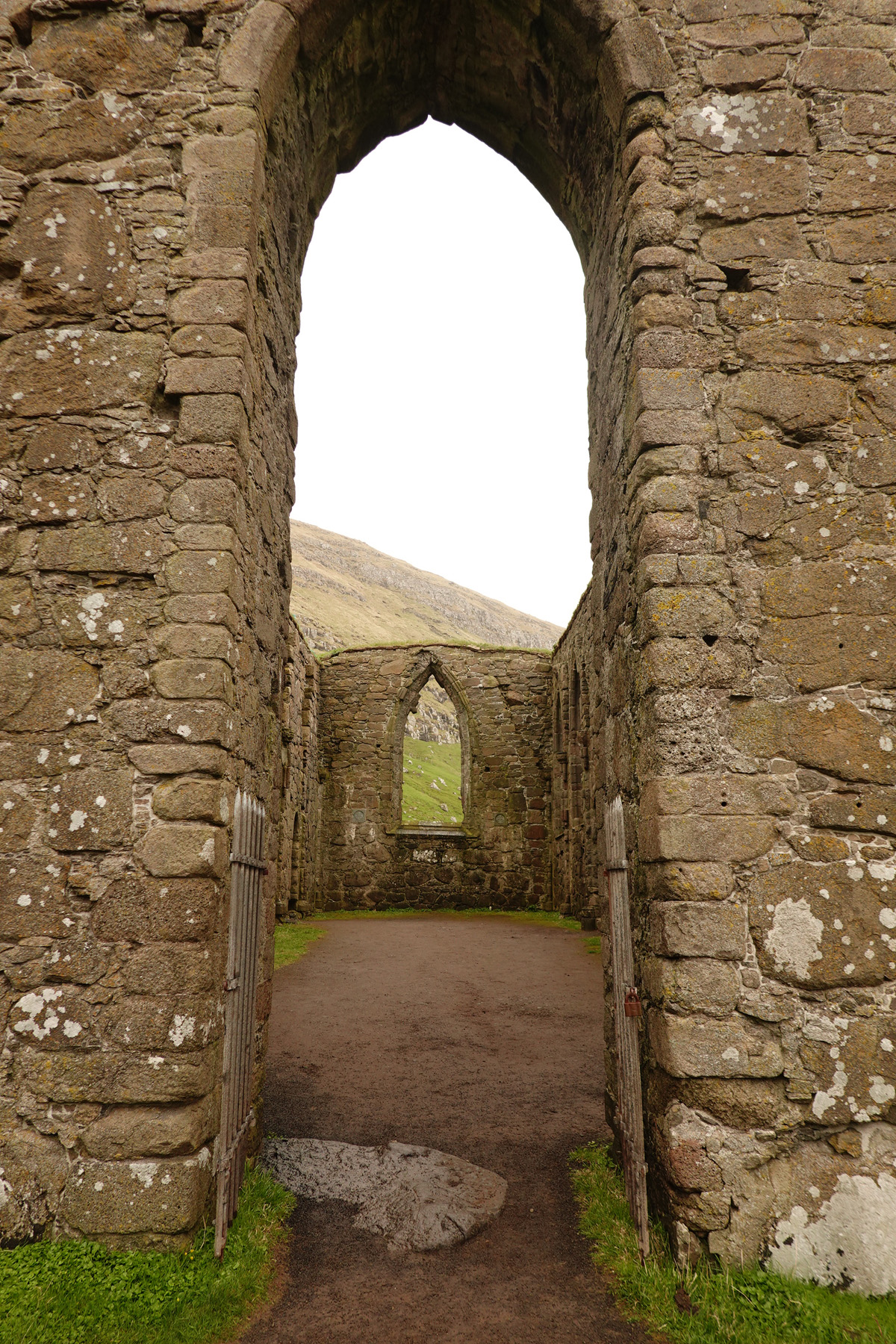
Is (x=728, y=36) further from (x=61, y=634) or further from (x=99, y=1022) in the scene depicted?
(x=99, y=1022)

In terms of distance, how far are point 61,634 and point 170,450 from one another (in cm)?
96

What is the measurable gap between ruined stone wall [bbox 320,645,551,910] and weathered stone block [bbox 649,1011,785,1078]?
48.0ft

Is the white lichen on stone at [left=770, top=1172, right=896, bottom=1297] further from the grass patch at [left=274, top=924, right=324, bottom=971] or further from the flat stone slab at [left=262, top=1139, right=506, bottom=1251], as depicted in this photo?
the grass patch at [left=274, top=924, right=324, bottom=971]

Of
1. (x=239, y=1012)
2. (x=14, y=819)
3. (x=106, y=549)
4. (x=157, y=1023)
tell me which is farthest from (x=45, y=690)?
(x=239, y=1012)

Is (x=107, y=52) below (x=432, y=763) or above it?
above

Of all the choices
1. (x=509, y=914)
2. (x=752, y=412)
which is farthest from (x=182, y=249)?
(x=509, y=914)

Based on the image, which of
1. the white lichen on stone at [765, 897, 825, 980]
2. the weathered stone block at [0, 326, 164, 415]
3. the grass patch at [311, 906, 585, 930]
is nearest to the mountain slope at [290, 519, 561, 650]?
the grass patch at [311, 906, 585, 930]

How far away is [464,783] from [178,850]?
1564 cm

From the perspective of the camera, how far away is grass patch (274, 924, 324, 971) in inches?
420

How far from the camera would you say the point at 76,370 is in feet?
12.0

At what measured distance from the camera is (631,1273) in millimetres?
3248

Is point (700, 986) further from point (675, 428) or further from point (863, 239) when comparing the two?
point (863, 239)

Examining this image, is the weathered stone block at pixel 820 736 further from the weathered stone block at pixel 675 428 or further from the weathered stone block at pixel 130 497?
the weathered stone block at pixel 130 497

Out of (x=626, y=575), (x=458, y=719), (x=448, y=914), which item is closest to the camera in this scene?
(x=626, y=575)
